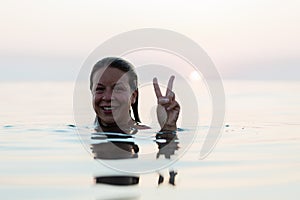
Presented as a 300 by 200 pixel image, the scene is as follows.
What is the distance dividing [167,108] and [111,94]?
0.78 m

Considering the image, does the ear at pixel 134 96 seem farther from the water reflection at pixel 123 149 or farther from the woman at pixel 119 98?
the water reflection at pixel 123 149

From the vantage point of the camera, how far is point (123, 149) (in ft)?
17.7

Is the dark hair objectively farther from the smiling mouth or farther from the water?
the water

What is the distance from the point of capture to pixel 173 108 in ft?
19.6

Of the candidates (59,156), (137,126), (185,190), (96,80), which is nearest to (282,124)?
(137,126)

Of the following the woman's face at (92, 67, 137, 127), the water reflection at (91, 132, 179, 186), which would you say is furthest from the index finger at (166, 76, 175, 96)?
the woman's face at (92, 67, 137, 127)

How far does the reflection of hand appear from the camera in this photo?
19.2 feet

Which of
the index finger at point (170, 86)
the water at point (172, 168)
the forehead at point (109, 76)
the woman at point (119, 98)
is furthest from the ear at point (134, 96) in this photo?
the index finger at point (170, 86)

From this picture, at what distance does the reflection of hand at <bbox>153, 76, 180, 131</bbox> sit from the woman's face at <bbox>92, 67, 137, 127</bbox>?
561 millimetres

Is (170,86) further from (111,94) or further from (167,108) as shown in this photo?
(111,94)

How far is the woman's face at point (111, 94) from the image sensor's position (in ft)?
20.7

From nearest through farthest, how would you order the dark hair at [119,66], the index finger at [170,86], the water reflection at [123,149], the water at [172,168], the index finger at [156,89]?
the water at [172,168], the water reflection at [123,149], the index finger at [170,86], the index finger at [156,89], the dark hair at [119,66]

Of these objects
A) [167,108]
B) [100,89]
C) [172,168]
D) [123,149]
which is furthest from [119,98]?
[172,168]

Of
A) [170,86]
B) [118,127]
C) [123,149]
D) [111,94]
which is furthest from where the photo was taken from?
[118,127]
